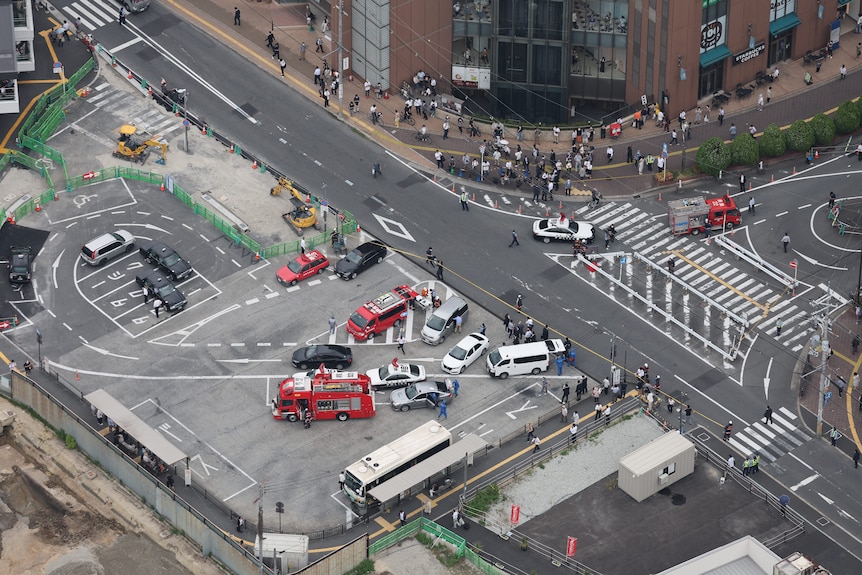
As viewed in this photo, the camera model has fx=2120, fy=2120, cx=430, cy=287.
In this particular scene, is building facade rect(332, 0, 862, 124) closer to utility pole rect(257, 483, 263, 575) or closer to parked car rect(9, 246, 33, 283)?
parked car rect(9, 246, 33, 283)

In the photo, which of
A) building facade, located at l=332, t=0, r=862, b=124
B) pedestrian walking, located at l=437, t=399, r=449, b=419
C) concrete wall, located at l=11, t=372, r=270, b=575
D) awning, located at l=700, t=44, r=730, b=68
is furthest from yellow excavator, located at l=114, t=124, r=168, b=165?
awning, located at l=700, t=44, r=730, b=68

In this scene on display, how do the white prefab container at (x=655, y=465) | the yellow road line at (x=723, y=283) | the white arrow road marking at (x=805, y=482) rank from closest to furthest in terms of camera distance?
the white prefab container at (x=655, y=465), the white arrow road marking at (x=805, y=482), the yellow road line at (x=723, y=283)

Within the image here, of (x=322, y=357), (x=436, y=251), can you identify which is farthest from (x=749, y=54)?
(x=322, y=357)

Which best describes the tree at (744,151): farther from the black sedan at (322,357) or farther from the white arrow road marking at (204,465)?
the white arrow road marking at (204,465)

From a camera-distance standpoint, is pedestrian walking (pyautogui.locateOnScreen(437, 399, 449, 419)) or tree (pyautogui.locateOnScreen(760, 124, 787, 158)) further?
tree (pyautogui.locateOnScreen(760, 124, 787, 158))

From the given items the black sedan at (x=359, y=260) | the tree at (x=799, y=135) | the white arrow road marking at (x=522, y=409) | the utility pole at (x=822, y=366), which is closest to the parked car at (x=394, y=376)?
the white arrow road marking at (x=522, y=409)

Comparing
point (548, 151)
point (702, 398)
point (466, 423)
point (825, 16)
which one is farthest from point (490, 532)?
point (825, 16)
